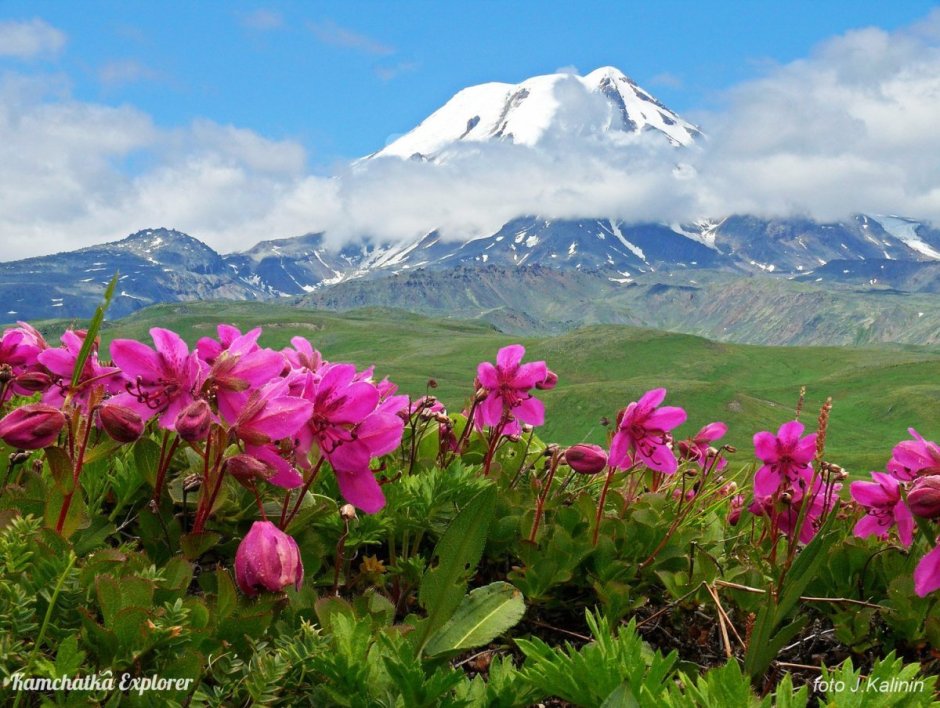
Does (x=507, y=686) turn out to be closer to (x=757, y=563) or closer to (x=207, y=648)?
(x=207, y=648)

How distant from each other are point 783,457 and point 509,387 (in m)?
1.55

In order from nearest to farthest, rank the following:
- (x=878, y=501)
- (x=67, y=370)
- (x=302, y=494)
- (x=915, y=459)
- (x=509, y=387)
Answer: (x=302, y=494) → (x=67, y=370) → (x=915, y=459) → (x=878, y=501) → (x=509, y=387)

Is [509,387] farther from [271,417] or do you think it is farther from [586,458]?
[271,417]

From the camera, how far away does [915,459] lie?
12.2ft

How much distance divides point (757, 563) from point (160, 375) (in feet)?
10.4

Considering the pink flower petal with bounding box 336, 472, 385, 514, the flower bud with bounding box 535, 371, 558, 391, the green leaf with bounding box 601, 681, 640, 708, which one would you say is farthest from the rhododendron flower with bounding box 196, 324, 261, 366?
the green leaf with bounding box 601, 681, 640, 708

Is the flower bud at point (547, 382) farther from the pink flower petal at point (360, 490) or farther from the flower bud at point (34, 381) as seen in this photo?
the flower bud at point (34, 381)

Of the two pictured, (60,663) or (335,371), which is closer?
(60,663)

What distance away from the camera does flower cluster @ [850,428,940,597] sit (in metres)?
3.12

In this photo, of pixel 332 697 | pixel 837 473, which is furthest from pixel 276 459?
pixel 837 473

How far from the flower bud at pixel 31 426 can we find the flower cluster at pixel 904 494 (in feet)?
9.91

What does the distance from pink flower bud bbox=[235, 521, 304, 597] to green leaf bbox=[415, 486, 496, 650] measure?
0.48 metres

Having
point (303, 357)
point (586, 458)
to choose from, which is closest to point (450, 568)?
point (586, 458)

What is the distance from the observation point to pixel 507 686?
90.4 inches
